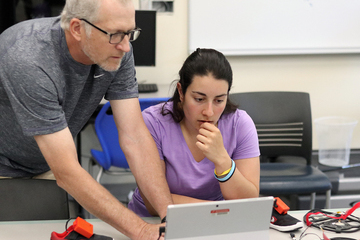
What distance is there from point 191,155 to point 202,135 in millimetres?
184

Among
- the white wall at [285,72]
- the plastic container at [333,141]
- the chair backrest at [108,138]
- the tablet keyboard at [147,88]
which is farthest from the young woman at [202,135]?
the plastic container at [333,141]

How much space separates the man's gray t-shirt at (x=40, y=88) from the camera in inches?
43.3

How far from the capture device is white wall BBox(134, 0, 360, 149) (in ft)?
9.86

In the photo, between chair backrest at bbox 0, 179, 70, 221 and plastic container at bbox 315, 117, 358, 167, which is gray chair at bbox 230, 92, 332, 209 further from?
chair backrest at bbox 0, 179, 70, 221

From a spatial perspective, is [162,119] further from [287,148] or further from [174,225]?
[287,148]

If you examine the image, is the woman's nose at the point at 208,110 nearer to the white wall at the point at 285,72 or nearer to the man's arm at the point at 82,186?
the man's arm at the point at 82,186

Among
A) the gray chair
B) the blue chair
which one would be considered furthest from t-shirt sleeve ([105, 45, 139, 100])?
the gray chair

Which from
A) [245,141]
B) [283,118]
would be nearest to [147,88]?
[283,118]

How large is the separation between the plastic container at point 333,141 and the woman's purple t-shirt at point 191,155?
76.5 inches

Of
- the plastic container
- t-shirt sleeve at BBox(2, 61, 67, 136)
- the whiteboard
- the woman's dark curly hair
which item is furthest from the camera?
A: the plastic container

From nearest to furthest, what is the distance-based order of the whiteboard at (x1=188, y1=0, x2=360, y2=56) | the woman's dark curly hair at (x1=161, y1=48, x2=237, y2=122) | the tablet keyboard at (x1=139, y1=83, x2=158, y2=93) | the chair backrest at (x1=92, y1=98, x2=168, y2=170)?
the woman's dark curly hair at (x1=161, y1=48, x2=237, y2=122), the chair backrest at (x1=92, y1=98, x2=168, y2=170), the tablet keyboard at (x1=139, y1=83, x2=158, y2=93), the whiteboard at (x1=188, y1=0, x2=360, y2=56)

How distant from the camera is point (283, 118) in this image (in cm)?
231

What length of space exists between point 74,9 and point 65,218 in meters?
0.70

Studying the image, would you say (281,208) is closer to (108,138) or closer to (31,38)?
(31,38)
